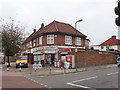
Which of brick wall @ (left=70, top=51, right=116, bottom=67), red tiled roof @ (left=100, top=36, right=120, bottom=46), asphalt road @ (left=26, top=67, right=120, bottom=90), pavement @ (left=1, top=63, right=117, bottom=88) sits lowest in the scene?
pavement @ (left=1, top=63, right=117, bottom=88)

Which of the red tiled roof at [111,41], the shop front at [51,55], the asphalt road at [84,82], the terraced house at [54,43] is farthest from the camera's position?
the red tiled roof at [111,41]

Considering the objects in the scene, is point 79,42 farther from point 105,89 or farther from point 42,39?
point 105,89

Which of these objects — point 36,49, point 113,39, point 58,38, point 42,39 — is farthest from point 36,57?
point 113,39

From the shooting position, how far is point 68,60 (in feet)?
84.9

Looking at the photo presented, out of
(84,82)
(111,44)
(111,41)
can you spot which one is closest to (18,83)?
(84,82)

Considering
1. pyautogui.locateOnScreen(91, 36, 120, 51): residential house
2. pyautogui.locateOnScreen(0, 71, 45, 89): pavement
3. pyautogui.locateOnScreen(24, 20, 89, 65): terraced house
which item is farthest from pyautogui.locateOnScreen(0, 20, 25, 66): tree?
pyautogui.locateOnScreen(91, 36, 120, 51): residential house

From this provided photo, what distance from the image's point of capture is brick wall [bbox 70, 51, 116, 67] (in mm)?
27078

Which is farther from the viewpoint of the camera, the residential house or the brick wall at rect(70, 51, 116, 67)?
the residential house

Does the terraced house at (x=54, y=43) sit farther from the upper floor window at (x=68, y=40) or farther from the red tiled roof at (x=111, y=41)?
the red tiled roof at (x=111, y=41)

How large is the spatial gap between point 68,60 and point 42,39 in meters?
9.22

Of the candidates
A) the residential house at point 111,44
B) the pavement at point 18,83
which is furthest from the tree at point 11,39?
the residential house at point 111,44

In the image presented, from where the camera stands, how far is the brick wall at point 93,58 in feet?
88.8

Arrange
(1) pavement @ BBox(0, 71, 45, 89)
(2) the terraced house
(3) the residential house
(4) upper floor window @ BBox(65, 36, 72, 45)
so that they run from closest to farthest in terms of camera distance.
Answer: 1. (1) pavement @ BBox(0, 71, 45, 89)
2. (2) the terraced house
3. (4) upper floor window @ BBox(65, 36, 72, 45)
4. (3) the residential house

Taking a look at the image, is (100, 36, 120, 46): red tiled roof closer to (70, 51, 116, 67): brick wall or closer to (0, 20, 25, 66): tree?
(70, 51, 116, 67): brick wall
